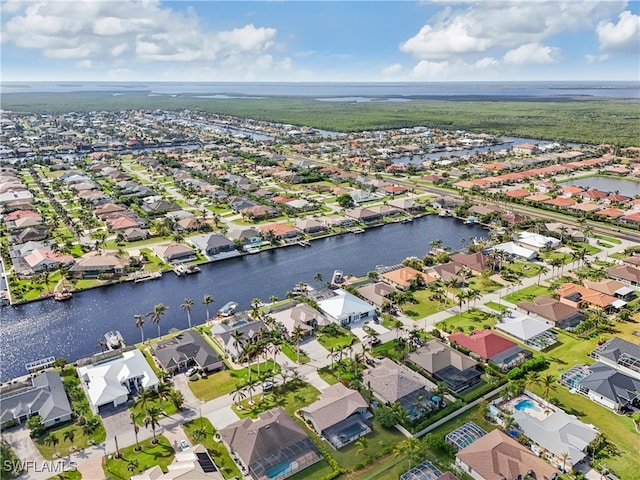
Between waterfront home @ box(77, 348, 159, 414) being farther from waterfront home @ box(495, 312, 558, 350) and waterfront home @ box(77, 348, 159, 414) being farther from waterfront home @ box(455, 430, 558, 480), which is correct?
waterfront home @ box(495, 312, 558, 350)

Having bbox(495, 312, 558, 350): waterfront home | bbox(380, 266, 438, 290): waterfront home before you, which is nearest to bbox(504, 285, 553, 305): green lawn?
bbox(495, 312, 558, 350): waterfront home

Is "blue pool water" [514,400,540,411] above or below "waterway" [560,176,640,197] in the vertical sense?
below

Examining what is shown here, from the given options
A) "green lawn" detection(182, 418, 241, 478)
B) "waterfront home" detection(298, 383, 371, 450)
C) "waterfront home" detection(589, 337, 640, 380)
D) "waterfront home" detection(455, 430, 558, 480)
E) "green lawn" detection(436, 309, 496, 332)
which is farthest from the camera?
"green lawn" detection(436, 309, 496, 332)

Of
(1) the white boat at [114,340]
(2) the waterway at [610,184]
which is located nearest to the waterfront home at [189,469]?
(1) the white boat at [114,340]

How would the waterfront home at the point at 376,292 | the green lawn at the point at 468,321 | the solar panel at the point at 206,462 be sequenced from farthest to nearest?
the waterfront home at the point at 376,292
the green lawn at the point at 468,321
the solar panel at the point at 206,462

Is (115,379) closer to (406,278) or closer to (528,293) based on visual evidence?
(406,278)

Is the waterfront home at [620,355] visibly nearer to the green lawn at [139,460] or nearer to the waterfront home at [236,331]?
the waterfront home at [236,331]

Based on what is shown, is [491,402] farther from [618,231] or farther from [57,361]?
[618,231]
